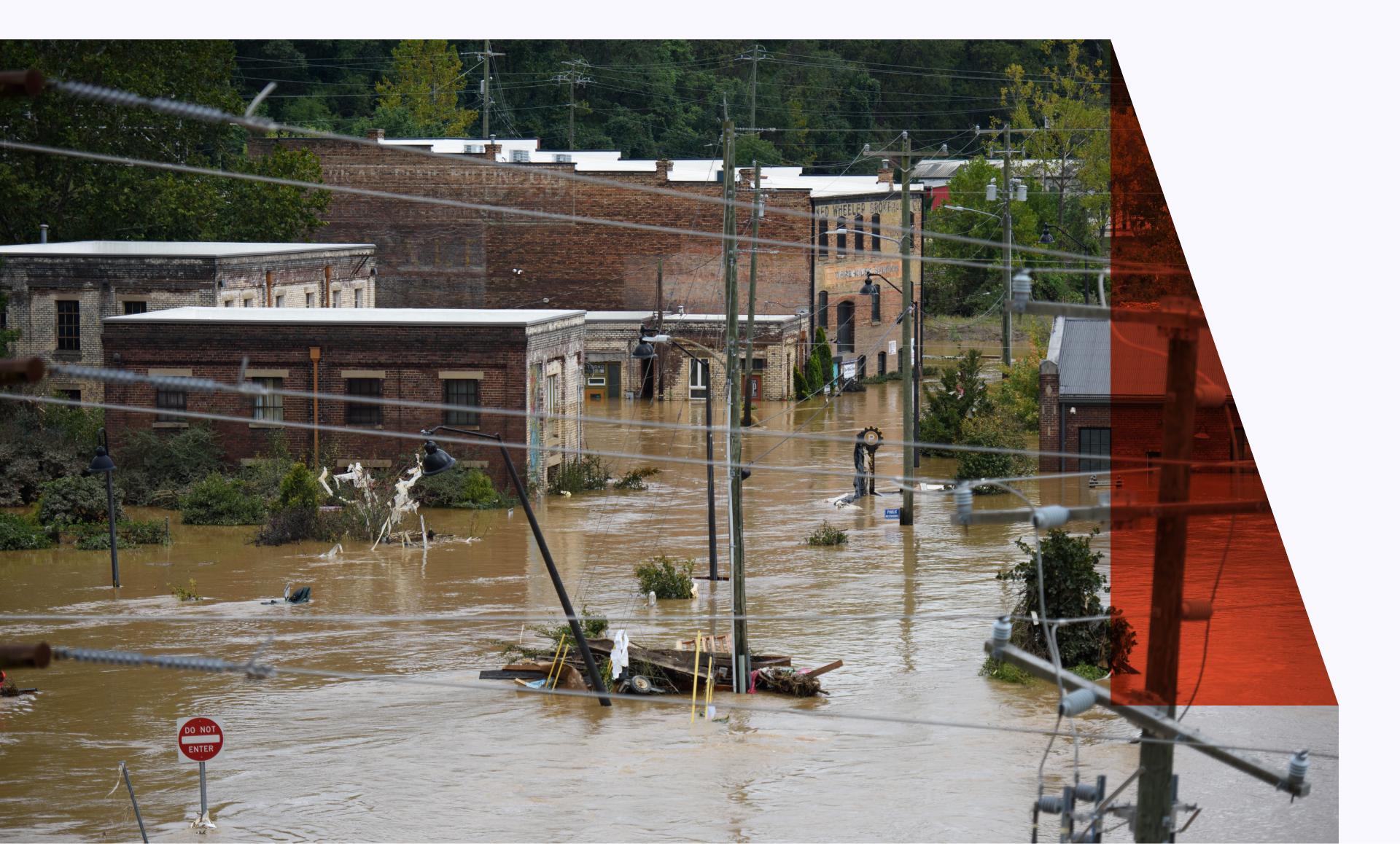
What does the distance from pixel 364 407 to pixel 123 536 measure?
297 inches

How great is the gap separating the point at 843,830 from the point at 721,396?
38.9 m

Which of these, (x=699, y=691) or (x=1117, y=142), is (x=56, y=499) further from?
(x=1117, y=142)

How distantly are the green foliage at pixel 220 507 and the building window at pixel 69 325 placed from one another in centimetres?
1111

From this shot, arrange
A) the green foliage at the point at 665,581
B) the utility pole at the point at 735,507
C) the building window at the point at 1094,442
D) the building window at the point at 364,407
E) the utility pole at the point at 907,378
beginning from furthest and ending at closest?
the building window at the point at 364,407
the building window at the point at 1094,442
the utility pole at the point at 907,378
the green foliage at the point at 665,581
the utility pole at the point at 735,507

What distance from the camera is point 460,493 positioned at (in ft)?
135

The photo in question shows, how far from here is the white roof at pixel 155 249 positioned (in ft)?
156

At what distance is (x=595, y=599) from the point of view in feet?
98.7

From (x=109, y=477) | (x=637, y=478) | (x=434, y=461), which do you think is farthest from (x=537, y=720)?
(x=637, y=478)

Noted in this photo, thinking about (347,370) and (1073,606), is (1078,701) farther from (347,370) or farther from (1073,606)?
(347,370)

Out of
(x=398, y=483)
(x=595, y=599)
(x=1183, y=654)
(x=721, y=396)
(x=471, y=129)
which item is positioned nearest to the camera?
(x=1183, y=654)

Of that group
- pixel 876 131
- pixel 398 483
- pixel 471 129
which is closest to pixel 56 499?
pixel 398 483

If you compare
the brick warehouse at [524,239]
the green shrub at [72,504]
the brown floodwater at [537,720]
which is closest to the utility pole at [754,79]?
the brick warehouse at [524,239]

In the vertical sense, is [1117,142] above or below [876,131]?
below

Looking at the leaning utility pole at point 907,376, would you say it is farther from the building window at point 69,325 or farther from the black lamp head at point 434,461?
the building window at point 69,325
